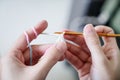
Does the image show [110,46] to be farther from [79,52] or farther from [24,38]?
[24,38]

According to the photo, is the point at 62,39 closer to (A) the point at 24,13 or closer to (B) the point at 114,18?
(B) the point at 114,18

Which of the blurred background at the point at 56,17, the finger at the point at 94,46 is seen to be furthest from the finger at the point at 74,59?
the blurred background at the point at 56,17

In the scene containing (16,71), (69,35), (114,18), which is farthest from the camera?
(114,18)

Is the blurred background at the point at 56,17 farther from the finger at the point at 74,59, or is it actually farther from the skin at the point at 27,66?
the skin at the point at 27,66

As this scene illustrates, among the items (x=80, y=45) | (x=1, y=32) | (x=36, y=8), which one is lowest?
(x=1, y=32)

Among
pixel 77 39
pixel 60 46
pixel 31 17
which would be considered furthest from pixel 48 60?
pixel 31 17

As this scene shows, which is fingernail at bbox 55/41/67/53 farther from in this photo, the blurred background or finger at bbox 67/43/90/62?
the blurred background

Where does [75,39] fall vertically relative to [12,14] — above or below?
above

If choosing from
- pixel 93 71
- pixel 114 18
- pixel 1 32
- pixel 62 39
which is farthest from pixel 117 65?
pixel 1 32
